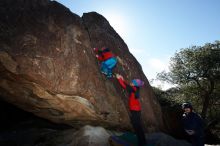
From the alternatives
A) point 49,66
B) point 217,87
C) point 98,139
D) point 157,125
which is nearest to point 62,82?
point 49,66

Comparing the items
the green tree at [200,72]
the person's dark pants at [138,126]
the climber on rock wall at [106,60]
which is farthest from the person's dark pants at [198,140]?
the green tree at [200,72]

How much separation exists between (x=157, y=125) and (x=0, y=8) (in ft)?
36.7

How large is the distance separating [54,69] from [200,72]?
21510mm

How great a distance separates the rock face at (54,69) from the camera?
9055mm

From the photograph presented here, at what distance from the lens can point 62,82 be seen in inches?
380

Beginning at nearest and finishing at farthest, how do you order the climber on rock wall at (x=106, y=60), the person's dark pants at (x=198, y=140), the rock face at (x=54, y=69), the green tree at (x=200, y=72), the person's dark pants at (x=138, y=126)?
the rock face at (x=54, y=69) → the person's dark pants at (x=198, y=140) → the person's dark pants at (x=138, y=126) → the climber on rock wall at (x=106, y=60) → the green tree at (x=200, y=72)

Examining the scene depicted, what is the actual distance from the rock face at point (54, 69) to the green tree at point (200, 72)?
1723 centimetres

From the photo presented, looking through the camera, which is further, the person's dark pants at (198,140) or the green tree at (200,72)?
the green tree at (200,72)

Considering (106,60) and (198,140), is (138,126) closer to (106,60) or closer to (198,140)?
(198,140)

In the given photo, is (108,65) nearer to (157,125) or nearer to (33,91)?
(33,91)

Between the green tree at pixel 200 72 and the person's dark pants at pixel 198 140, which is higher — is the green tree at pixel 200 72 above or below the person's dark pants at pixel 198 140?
above

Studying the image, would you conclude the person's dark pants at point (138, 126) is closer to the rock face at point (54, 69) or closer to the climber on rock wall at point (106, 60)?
the rock face at point (54, 69)

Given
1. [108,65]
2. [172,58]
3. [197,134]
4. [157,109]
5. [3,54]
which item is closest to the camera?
[3,54]

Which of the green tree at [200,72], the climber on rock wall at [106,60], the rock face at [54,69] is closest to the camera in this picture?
the rock face at [54,69]
